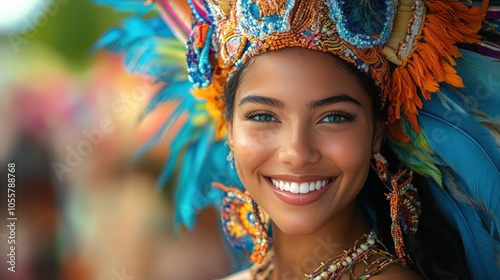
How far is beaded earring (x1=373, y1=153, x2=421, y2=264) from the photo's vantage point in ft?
6.25

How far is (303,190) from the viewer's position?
1.82 m

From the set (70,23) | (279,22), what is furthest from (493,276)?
(70,23)

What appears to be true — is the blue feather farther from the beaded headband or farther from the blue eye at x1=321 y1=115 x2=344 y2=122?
the blue eye at x1=321 y1=115 x2=344 y2=122

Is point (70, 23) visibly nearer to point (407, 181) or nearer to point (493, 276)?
point (407, 181)

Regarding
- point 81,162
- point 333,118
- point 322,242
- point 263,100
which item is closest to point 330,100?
point 333,118

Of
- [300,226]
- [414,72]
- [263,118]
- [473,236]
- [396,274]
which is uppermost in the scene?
[263,118]

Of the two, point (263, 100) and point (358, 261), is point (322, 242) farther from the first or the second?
point (263, 100)

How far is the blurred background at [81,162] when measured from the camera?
2.95 metres

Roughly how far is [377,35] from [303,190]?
507mm

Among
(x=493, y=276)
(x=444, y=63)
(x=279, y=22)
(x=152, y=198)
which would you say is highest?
(x=279, y=22)

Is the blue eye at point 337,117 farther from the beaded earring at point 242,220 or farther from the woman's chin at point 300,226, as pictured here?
the beaded earring at point 242,220

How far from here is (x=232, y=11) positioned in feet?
6.11

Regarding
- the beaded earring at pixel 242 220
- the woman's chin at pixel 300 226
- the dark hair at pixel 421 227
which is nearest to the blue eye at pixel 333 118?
the dark hair at pixel 421 227

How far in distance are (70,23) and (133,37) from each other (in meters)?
0.64
